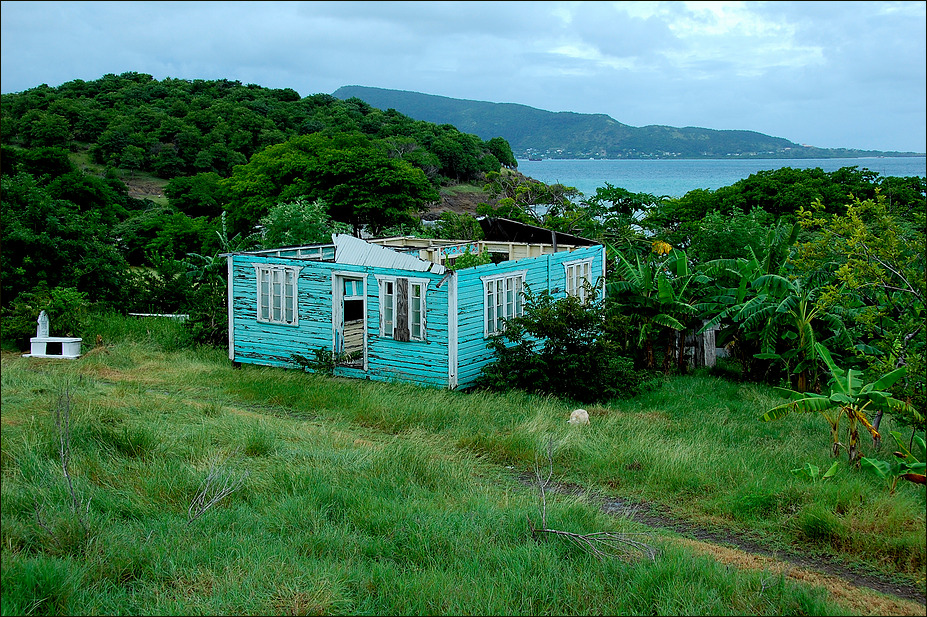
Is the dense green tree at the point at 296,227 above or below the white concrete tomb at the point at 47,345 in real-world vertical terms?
above

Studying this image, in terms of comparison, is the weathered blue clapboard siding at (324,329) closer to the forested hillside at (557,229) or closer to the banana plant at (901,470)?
the forested hillside at (557,229)

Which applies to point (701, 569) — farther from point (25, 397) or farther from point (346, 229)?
point (346, 229)

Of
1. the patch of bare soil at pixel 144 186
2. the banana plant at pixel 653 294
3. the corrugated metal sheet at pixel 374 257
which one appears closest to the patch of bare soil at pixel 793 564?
the corrugated metal sheet at pixel 374 257

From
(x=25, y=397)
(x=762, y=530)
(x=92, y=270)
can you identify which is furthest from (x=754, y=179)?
(x=25, y=397)

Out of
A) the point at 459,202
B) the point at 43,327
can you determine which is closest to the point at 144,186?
the point at 459,202

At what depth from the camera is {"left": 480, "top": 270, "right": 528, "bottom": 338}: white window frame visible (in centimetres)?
1488

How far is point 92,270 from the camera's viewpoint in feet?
62.6

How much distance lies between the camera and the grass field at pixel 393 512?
5.56m

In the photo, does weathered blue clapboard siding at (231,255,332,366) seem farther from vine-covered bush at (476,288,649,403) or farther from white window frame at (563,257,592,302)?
white window frame at (563,257,592,302)

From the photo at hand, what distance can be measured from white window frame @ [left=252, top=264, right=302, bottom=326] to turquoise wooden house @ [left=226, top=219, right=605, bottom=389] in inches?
0.8

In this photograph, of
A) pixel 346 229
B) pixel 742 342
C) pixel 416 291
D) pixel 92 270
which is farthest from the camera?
pixel 346 229

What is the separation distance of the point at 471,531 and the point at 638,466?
3271mm

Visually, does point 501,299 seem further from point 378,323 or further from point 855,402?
point 855,402

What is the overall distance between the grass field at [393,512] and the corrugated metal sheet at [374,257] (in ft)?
10.5
